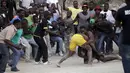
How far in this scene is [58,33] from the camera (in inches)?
543

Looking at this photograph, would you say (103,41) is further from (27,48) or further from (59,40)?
(27,48)

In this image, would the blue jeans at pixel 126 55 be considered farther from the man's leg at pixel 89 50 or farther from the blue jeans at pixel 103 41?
the blue jeans at pixel 103 41

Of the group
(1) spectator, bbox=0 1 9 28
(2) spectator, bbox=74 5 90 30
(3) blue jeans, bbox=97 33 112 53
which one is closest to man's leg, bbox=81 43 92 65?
(3) blue jeans, bbox=97 33 112 53

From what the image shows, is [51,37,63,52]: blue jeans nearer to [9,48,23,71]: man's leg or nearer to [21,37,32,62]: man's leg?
[21,37,32,62]: man's leg

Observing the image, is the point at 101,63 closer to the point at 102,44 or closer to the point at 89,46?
the point at 89,46

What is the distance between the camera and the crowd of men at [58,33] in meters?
11.6

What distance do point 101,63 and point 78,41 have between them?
3.55 ft

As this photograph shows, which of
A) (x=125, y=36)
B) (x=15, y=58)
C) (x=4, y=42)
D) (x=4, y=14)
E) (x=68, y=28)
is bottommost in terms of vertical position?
(x=15, y=58)

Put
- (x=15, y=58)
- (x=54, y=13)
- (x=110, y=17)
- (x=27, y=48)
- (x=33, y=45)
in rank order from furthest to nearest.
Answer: (x=54, y=13) < (x=110, y=17) < (x=33, y=45) < (x=27, y=48) < (x=15, y=58)

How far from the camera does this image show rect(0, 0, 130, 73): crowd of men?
11.6m

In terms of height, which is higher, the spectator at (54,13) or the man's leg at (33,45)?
the spectator at (54,13)

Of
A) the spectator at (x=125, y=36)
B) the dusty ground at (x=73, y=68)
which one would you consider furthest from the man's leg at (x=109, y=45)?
the spectator at (x=125, y=36)

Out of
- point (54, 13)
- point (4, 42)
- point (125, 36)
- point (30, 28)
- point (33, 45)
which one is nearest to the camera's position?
point (125, 36)

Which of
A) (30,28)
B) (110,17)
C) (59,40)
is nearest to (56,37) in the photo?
(59,40)
